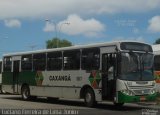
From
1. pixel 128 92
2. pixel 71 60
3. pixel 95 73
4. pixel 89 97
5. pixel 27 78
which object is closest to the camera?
pixel 128 92

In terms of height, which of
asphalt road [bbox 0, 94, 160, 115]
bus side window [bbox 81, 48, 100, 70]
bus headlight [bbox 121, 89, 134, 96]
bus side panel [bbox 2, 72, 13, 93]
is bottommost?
asphalt road [bbox 0, 94, 160, 115]

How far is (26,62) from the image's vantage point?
95.5 feet

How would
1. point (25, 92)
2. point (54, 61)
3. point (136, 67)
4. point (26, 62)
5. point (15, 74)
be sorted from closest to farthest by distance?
point (136, 67) → point (54, 61) → point (26, 62) → point (25, 92) → point (15, 74)

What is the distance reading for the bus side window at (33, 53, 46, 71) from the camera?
2709cm

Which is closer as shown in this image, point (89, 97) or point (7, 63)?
point (89, 97)

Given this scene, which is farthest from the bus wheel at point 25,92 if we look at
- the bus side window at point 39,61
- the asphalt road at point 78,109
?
the asphalt road at point 78,109

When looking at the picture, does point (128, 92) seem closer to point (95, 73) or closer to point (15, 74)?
point (95, 73)

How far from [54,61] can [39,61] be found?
76.0 inches

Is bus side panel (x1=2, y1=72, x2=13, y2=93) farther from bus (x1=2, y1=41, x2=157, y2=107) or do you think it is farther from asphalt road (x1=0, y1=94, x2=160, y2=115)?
asphalt road (x1=0, y1=94, x2=160, y2=115)

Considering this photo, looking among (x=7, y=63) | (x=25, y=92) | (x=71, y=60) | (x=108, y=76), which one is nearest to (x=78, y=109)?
(x=108, y=76)

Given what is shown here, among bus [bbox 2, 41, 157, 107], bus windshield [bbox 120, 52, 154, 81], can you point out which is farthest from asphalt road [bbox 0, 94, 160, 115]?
bus windshield [bbox 120, 52, 154, 81]

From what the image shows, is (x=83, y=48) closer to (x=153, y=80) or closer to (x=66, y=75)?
(x=66, y=75)

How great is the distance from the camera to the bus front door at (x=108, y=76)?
69.6 feet

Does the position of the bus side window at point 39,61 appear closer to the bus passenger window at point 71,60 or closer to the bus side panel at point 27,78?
the bus side panel at point 27,78
